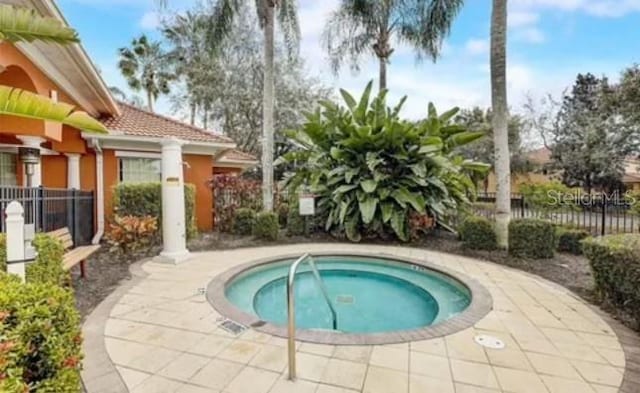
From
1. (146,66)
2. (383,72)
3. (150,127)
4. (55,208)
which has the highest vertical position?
(146,66)

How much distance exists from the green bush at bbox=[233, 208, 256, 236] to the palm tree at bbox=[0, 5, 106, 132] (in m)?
7.81

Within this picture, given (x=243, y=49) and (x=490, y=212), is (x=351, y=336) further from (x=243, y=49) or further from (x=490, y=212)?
(x=243, y=49)

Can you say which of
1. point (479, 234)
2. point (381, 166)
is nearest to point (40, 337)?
point (479, 234)

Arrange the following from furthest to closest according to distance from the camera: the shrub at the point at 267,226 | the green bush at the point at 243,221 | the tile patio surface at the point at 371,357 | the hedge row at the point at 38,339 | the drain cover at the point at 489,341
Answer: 1. the green bush at the point at 243,221
2. the shrub at the point at 267,226
3. the drain cover at the point at 489,341
4. the tile patio surface at the point at 371,357
5. the hedge row at the point at 38,339

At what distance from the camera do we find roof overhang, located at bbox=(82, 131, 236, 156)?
10066 millimetres

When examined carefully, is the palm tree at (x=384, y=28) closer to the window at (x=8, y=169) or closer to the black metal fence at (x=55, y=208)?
the black metal fence at (x=55, y=208)

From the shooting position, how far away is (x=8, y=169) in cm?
1002

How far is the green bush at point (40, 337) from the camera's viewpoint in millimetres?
2059

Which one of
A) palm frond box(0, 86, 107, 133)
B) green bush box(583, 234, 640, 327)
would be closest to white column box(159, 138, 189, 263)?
palm frond box(0, 86, 107, 133)

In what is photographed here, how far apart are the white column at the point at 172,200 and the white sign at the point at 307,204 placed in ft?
12.3

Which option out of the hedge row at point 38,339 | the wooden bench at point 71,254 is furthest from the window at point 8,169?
the hedge row at point 38,339

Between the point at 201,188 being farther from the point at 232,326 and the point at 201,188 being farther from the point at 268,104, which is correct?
the point at 232,326

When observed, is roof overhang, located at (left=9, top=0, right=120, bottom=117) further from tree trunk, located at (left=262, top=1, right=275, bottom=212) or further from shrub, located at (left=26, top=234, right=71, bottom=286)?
tree trunk, located at (left=262, top=1, right=275, bottom=212)

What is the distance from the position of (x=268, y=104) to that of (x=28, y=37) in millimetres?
8096
